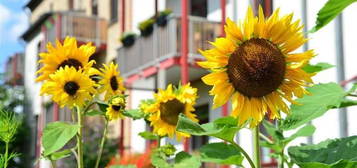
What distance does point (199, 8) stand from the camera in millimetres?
13531

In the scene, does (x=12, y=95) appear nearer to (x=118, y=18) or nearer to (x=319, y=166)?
(x=118, y=18)

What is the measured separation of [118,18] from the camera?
17422mm

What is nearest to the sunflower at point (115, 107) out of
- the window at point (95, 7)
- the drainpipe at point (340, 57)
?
the drainpipe at point (340, 57)

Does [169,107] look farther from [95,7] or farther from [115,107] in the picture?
[95,7]

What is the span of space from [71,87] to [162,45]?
11013 millimetres

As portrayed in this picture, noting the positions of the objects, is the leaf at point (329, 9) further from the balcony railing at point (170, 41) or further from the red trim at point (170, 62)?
the red trim at point (170, 62)

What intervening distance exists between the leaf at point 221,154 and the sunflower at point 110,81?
37 centimetres

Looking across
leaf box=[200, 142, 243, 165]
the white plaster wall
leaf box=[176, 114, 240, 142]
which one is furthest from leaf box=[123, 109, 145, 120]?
the white plaster wall

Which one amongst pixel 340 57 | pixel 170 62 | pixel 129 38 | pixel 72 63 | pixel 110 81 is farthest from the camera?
pixel 129 38

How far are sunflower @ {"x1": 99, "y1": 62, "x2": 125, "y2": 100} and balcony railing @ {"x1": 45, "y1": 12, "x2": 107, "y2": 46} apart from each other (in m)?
17.0

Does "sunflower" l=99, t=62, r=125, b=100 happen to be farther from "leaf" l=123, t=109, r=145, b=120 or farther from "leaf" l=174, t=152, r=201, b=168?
"leaf" l=174, t=152, r=201, b=168

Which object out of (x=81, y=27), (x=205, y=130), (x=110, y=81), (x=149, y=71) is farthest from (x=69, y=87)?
(x=81, y=27)

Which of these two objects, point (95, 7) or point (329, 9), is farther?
point (95, 7)

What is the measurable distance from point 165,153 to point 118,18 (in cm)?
1597
